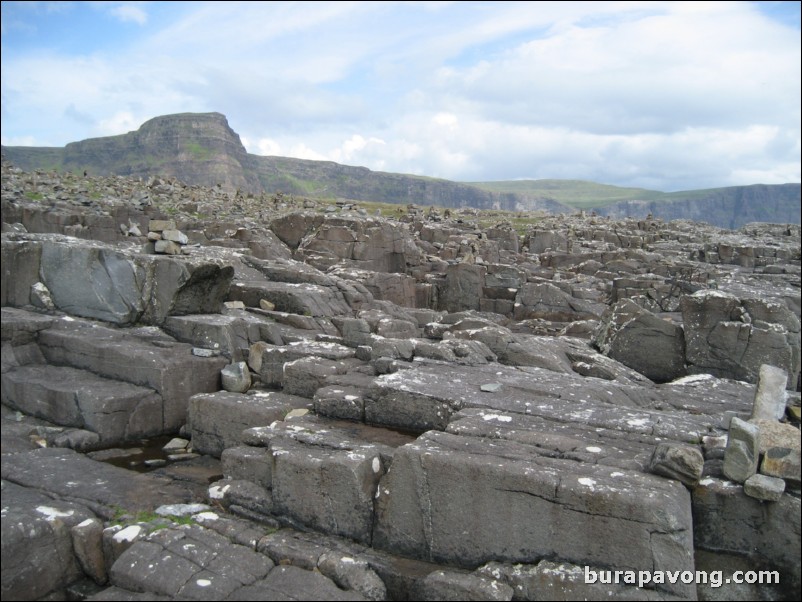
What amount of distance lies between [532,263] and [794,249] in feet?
89.3

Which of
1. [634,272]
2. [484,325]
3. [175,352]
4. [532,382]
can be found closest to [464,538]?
[532,382]

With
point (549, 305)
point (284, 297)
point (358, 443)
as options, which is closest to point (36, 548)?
point (358, 443)

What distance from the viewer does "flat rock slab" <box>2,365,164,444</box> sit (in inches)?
465

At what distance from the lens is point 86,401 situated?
11.8 metres

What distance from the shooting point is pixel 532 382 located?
38.8ft

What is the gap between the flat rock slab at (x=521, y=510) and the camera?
270 inches

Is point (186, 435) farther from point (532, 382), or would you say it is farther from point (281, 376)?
point (532, 382)

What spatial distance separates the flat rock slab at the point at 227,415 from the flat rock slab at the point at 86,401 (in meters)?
1.10

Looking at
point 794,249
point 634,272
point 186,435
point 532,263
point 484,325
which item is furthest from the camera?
point 794,249

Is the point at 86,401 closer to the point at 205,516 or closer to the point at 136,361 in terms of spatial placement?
the point at 136,361

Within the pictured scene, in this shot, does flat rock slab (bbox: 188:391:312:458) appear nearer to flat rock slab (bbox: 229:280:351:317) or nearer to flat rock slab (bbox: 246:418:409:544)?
flat rock slab (bbox: 246:418:409:544)

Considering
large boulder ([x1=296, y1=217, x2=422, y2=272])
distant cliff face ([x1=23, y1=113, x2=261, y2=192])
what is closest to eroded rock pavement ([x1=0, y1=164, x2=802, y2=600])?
large boulder ([x1=296, y1=217, x2=422, y2=272])

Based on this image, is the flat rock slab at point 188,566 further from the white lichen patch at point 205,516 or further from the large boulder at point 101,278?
the large boulder at point 101,278

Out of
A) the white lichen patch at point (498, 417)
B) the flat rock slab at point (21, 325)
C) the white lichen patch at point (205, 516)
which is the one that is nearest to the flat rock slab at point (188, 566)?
the white lichen patch at point (205, 516)
